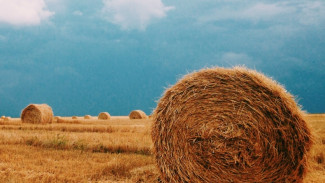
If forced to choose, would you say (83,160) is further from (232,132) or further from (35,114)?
(35,114)

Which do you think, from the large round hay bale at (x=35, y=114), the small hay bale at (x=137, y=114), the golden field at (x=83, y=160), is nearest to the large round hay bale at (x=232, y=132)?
the golden field at (x=83, y=160)

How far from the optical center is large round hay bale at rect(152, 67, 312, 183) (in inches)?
173

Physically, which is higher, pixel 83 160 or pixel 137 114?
pixel 137 114

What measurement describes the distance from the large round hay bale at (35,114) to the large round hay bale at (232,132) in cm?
1215

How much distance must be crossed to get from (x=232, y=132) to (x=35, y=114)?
13.3m

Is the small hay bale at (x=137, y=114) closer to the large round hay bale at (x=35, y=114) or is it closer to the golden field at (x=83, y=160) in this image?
the large round hay bale at (x=35, y=114)

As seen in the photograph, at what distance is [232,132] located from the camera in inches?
173

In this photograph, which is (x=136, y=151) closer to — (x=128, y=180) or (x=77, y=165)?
(x=77, y=165)

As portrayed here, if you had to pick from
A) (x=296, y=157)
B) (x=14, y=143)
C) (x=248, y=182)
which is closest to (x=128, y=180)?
(x=248, y=182)

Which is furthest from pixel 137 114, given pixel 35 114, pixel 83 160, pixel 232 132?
pixel 232 132

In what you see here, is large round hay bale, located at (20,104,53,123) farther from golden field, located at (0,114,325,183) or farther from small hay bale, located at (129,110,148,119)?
small hay bale, located at (129,110,148,119)

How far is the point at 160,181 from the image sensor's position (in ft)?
16.1

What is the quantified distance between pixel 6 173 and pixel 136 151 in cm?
300

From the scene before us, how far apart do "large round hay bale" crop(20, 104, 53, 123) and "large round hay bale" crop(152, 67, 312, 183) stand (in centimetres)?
1215
